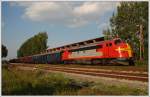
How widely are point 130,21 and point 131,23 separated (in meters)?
0.33

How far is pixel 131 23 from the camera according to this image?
41625 millimetres

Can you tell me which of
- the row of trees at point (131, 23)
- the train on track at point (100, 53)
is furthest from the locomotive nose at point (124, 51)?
the row of trees at point (131, 23)

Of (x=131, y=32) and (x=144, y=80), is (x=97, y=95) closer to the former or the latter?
(x=144, y=80)

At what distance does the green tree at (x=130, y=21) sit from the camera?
3822 cm

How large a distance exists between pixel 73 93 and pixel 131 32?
97.2ft

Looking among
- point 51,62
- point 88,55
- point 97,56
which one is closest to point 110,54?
point 97,56

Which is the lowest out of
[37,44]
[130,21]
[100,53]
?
[100,53]

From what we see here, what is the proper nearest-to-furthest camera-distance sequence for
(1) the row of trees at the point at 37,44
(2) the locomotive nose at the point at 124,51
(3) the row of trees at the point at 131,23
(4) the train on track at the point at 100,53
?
(2) the locomotive nose at the point at 124,51 → (4) the train on track at the point at 100,53 → (3) the row of trees at the point at 131,23 → (1) the row of trees at the point at 37,44

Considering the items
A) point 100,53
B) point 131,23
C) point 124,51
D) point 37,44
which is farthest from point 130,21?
point 37,44

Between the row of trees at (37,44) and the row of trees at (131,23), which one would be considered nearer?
the row of trees at (131,23)

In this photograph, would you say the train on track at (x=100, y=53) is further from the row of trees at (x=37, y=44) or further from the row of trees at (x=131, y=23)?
the row of trees at (x=37, y=44)

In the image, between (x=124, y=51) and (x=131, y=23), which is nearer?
(x=124, y=51)

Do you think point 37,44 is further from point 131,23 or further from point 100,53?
point 100,53

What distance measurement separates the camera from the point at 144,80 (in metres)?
13.6
